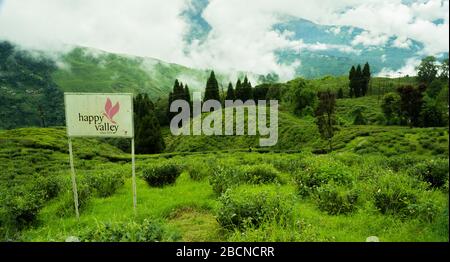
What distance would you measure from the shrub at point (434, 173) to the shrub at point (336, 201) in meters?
3.40

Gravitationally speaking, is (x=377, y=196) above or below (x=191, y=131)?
above

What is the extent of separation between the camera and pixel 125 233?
612 centimetres

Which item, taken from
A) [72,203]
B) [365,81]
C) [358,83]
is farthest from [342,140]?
[72,203]

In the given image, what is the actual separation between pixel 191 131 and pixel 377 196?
79.9 meters

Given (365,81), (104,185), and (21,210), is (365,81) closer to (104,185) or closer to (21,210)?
(104,185)

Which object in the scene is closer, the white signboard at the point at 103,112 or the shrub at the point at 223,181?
the white signboard at the point at 103,112

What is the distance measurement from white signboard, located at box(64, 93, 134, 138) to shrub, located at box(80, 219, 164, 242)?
302 cm

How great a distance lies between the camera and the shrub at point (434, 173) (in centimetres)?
1134

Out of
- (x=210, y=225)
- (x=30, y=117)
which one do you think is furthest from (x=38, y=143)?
(x=30, y=117)

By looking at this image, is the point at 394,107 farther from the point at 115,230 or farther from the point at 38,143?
the point at 115,230

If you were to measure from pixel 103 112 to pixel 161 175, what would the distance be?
16.2ft

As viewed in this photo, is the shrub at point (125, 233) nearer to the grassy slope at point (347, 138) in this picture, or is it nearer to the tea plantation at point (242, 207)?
the tea plantation at point (242, 207)

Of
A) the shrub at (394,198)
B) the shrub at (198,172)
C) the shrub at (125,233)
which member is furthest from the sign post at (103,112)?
the shrub at (394,198)

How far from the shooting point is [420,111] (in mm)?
63781
